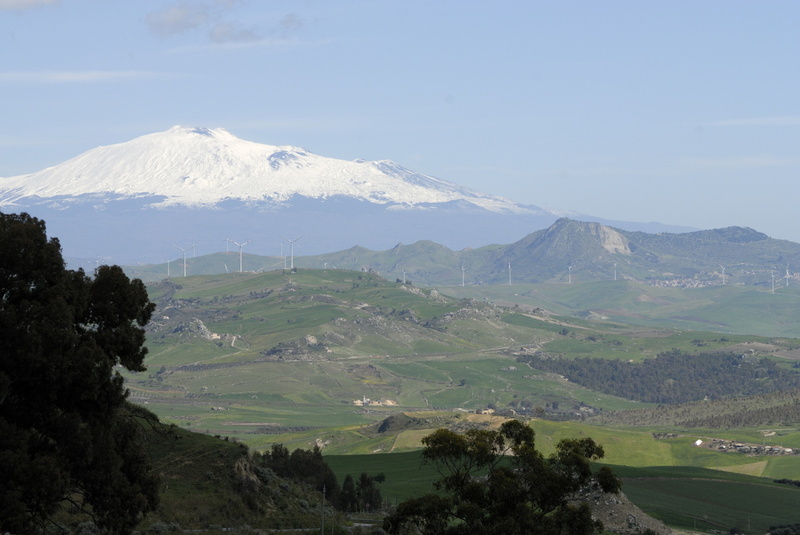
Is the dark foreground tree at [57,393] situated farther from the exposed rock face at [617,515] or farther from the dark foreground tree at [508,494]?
the exposed rock face at [617,515]

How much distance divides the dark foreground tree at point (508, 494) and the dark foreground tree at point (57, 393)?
1548 cm

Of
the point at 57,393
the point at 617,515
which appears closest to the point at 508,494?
the point at 57,393

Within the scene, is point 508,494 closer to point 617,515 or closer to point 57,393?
point 57,393

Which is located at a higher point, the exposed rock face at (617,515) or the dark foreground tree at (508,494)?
the dark foreground tree at (508,494)

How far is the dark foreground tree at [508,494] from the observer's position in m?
55.8

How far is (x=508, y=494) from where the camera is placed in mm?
56469

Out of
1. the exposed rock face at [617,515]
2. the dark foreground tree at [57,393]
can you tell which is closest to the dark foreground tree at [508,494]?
the dark foreground tree at [57,393]

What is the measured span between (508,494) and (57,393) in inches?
934

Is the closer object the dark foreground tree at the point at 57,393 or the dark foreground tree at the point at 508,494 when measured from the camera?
the dark foreground tree at the point at 57,393

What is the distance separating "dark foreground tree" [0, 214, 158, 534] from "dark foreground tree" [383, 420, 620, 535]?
50.8ft

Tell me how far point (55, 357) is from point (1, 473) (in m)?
4.77

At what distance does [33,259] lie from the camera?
→ 4494cm

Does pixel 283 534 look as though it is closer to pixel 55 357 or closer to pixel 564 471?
pixel 564 471

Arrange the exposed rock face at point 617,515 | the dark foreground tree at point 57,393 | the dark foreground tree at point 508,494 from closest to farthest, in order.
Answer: the dark foreground tree at point 57,393
the dark foreground tree at point 508,494
the exposed rock face at point 617,515
